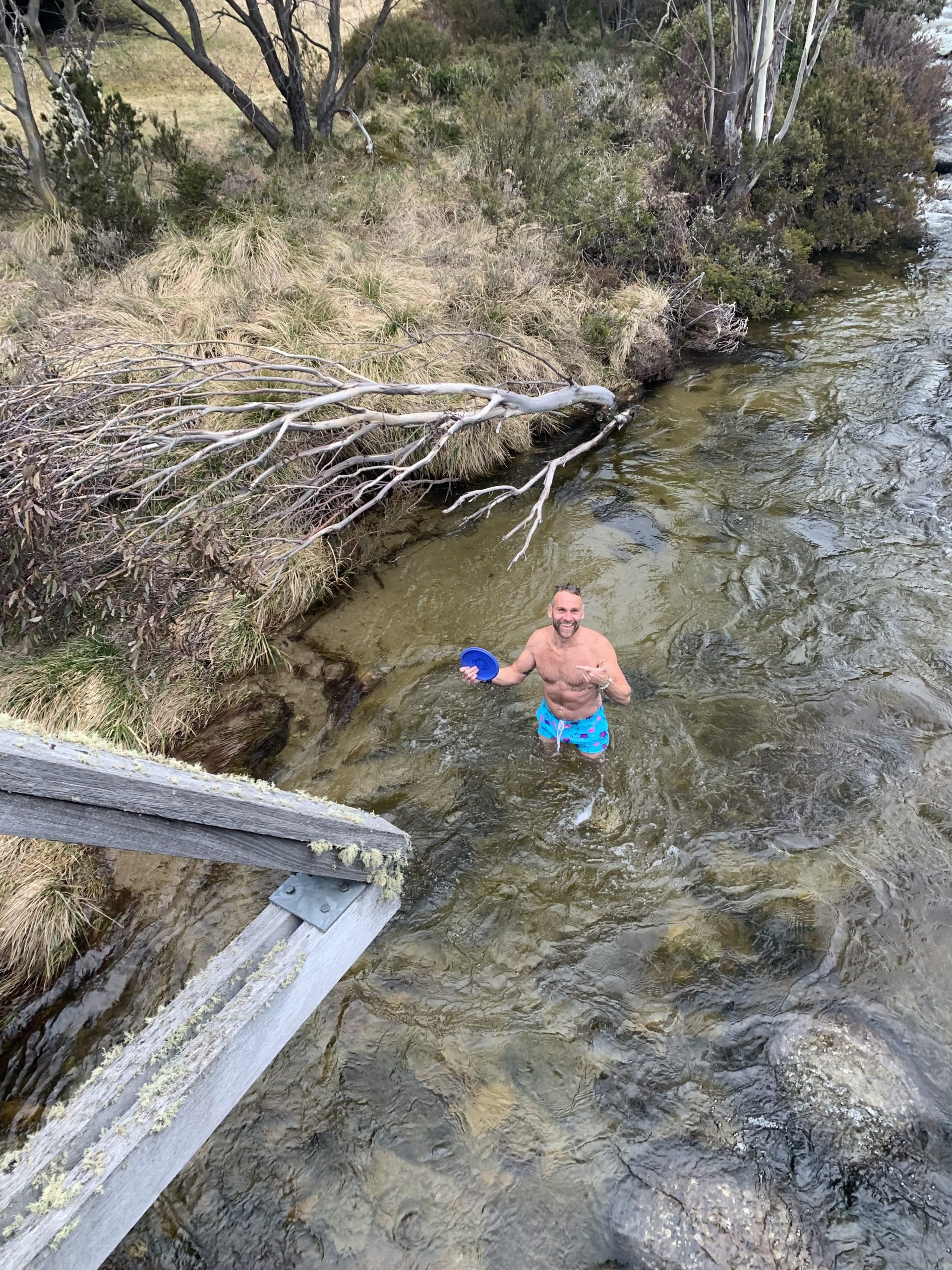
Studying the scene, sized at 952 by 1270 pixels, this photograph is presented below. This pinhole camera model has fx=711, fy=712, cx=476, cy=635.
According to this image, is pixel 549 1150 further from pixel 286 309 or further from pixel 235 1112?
pixel 286 309

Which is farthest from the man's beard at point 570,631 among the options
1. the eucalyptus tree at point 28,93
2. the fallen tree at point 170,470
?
the eucalyptus tree at point 28,93

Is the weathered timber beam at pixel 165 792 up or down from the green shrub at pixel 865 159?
down

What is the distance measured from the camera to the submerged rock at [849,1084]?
2.95 metres

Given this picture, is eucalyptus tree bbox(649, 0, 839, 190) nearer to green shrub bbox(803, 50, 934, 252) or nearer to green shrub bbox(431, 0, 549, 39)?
green shrub bbox(803, 50, 934, 252)

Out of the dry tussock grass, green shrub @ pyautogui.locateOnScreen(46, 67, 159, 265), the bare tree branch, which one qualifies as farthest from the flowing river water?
green shrub @ pyautogui.locateOnScreen(46, 67, 159, 265)

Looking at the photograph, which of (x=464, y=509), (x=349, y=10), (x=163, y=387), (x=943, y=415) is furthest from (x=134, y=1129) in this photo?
(x=349, y=10)

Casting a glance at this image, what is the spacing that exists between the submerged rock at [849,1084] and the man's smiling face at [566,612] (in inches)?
87.3

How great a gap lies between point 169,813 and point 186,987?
634 mm

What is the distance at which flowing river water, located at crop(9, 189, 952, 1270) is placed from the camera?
290 cm

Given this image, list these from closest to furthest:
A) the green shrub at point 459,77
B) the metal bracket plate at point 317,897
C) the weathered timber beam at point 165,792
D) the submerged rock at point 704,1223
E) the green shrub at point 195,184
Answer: the weathered timber beam at point 165,792 → the metal bracket plate at point 317,897 → the submerged rock at point 704,1223 → the green shrub at point 195,184 → the green shrub at point 459,77

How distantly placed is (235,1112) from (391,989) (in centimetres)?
87

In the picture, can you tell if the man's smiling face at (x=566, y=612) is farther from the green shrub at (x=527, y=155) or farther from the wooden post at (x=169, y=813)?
the green shrub at (x=527, y=155)

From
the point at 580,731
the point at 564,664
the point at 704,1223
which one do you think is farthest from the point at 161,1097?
the point at 580,731

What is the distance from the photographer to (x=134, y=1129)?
177 cm
